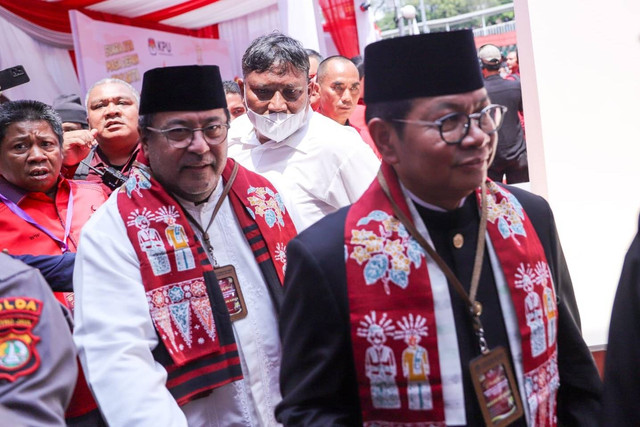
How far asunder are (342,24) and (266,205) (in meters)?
10.9

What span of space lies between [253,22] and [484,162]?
1314 cm

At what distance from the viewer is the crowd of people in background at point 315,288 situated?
186cm

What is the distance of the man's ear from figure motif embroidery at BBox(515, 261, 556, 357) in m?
0.44

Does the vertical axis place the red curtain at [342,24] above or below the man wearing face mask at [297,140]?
above

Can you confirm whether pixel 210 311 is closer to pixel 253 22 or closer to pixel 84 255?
pixel 84 255

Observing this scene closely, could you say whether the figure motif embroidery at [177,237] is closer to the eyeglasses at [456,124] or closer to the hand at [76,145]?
the eyeglasses at [456,124]

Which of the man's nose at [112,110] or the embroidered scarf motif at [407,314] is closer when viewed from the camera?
the embroidered scarf motif at [407,314]

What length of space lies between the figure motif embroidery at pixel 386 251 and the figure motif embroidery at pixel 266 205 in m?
0.85

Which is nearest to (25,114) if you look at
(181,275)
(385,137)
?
(181,275)

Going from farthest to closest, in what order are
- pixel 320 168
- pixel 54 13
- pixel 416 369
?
pixel 54 13 < pixel 320 168 < pixel 416 369

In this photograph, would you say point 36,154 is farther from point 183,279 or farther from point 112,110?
point 183,279

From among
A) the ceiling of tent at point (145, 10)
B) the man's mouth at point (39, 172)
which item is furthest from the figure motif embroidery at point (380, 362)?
the ceiling of tent at point (145, 10)

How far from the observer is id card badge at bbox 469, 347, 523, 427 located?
1.82 metres

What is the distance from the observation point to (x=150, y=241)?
253 centimetres
